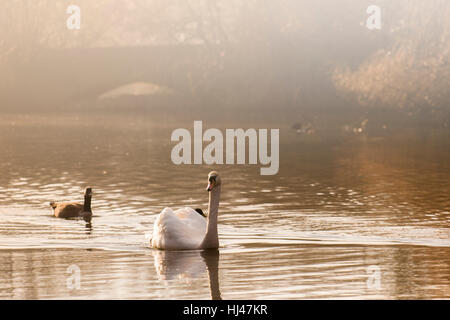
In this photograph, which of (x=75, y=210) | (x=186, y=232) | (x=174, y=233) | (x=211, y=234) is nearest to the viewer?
(x=211, y=234)

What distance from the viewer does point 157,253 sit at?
19.1 metres

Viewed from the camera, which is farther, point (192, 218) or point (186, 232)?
point (192, 218)

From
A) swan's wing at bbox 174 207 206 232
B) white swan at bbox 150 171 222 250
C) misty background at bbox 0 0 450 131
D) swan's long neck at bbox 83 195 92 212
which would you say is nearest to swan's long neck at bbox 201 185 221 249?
white swan at bbox 150 171 222 250

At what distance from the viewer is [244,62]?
71812 mm

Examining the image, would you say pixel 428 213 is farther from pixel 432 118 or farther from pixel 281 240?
pixel 432 118

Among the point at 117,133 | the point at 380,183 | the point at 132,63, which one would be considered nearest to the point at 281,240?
the point at 380,183

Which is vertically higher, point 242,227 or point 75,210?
point 75,210

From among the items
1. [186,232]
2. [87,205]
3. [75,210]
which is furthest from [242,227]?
[75,210]

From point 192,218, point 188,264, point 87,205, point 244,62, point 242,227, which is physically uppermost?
point 244,62

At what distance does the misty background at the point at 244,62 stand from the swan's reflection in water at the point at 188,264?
36.6m

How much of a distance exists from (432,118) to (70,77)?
1203 inches

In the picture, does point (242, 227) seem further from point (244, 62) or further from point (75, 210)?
point (244, 62)

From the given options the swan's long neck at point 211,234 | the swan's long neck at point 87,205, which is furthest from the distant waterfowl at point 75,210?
the swan's long neck at point 211,234

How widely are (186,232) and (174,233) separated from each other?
33 centimetres
